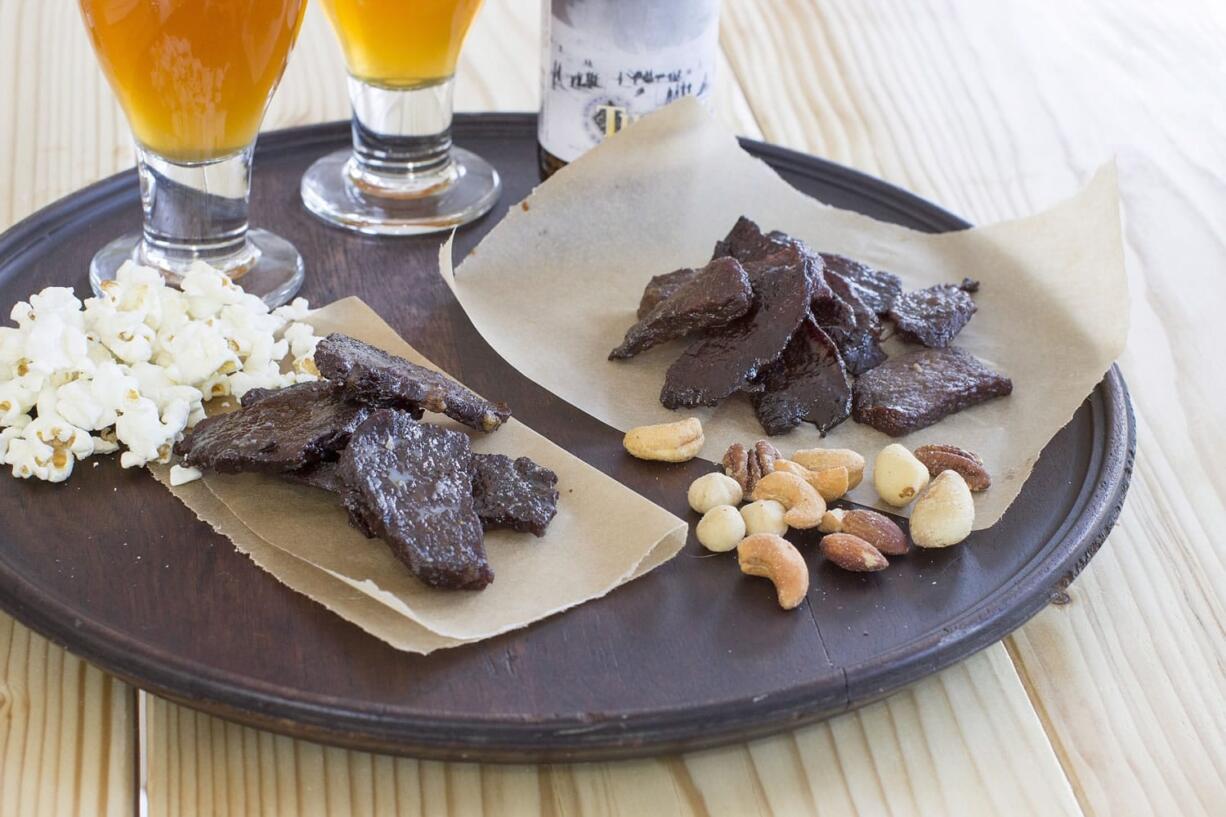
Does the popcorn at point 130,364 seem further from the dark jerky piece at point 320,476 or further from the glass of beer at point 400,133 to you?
the glass of beer at point 400,133

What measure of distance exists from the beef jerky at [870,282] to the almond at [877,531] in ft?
1.09

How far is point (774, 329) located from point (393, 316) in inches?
15.2

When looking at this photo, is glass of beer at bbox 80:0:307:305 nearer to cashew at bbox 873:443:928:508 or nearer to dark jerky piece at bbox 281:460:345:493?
dark jerky piece at bbox 281:460:345:493

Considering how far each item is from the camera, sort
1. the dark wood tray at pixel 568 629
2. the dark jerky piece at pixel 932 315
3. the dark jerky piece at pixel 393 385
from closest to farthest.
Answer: the dark wood tray at pixel 568 629
the dark jerky piece at pixel 393 385
the dark jerky piece at pixel 932 315

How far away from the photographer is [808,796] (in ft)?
3.02

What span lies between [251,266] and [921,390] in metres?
0.70

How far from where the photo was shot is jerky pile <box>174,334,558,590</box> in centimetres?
101

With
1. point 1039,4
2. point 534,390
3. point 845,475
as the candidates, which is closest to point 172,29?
point 534,390

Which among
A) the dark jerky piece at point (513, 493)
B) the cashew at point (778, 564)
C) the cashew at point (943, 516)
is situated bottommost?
the dark jerky piece at point (513, 493)

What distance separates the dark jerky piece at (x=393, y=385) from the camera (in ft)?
3.58

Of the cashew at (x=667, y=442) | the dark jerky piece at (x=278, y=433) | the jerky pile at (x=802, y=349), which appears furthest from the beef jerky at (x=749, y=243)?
the dark jerky piece at (x=278, y=433)

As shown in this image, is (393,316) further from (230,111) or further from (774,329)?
(774,329)

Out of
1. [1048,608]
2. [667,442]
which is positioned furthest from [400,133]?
[1048,608]

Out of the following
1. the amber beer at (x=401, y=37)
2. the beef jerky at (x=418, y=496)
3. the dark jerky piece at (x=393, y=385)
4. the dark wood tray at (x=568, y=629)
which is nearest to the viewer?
the dark wood tray at (x=568, y=629)
